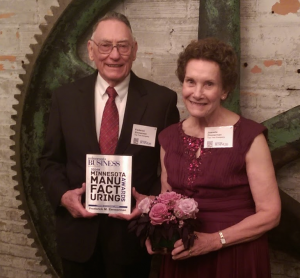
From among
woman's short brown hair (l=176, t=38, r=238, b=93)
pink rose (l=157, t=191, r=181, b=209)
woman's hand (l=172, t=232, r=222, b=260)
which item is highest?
woman's short brown hair (l=176, t=38, r=238, b=93)

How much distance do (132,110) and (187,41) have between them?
0.57 meters

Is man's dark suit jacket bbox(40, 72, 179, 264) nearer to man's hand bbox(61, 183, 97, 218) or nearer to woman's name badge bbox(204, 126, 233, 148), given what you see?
man's hand bbox(61, 183, 97, 218)

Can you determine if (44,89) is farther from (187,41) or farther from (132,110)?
(187,41)

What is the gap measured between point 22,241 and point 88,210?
3.66 ft

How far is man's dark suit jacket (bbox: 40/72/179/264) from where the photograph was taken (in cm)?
161

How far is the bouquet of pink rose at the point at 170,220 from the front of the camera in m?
1.30

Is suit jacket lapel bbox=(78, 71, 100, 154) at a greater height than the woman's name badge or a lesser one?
greater

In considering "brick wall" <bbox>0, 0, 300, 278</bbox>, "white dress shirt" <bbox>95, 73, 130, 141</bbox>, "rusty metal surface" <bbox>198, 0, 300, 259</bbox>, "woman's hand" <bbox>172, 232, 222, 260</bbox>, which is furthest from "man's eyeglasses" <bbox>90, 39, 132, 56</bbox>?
"woman's hand" <bbox>172, 232, 222, 260</bbox>

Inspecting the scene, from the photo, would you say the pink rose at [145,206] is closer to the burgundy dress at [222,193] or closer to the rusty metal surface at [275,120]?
the burgundy dress at [222,193]

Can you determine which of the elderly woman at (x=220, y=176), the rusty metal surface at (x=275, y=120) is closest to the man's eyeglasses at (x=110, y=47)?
the elderly woman at (x=220, y=176)

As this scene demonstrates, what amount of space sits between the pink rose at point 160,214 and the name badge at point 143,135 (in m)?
0.35

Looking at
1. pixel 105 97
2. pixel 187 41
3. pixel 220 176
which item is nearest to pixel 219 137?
pixel 220 176

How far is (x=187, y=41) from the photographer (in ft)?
6.68

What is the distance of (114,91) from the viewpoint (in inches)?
63.9
